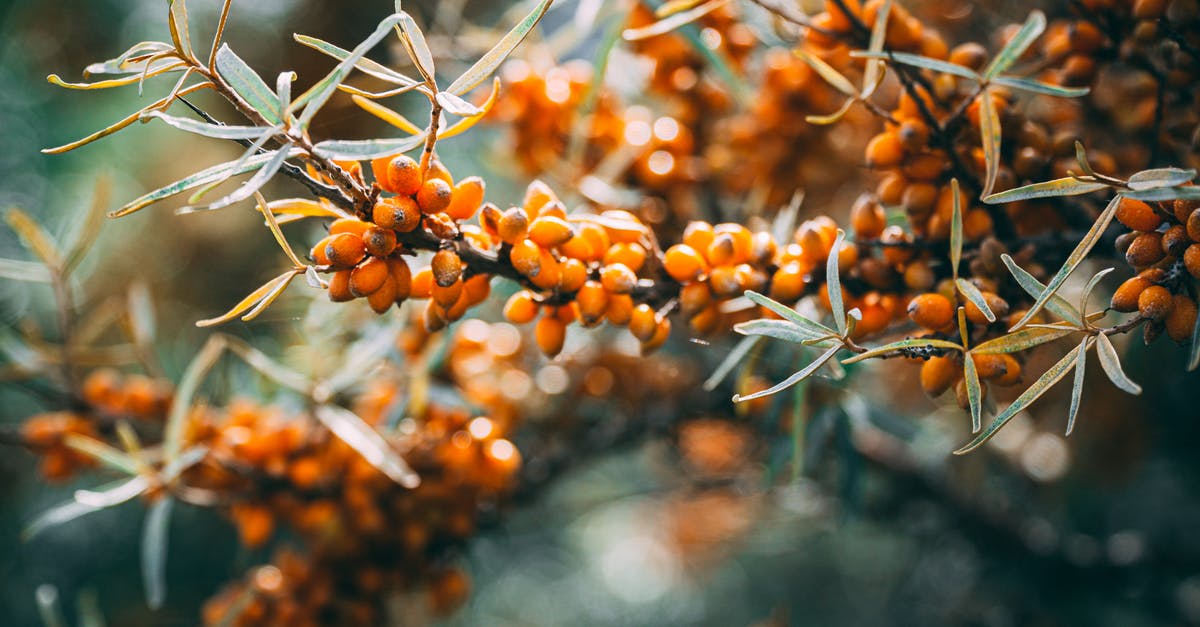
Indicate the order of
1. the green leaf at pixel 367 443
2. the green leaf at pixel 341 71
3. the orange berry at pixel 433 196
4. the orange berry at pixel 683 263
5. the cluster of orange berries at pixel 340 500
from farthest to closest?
the cluster of orange berries at pixel 340 500 → the green leaf at pixel 367 443 → the orange berry at pixel 683 263 → the orange berry at pixel 433 196 → the green leaf at pixel 341 71

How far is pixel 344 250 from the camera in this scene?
1.59 ft

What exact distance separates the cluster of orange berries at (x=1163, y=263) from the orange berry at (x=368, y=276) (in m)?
0.48

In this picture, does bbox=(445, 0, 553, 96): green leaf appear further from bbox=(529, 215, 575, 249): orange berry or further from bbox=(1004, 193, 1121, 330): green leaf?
bbox=(1004, 193, 1121, 330): green leaf

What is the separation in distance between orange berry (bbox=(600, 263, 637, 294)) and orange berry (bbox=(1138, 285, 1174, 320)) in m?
0.33

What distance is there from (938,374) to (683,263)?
208 mm

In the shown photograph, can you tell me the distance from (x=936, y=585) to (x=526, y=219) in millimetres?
1184

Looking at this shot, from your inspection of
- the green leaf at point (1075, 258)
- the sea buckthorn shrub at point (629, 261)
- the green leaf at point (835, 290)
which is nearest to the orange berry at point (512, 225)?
the sea buckthorn shrub at point (629, 261)

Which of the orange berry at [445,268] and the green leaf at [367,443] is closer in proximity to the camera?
the orange berry at [445,268]

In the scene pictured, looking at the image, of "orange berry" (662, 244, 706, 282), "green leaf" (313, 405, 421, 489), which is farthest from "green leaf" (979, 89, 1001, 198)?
"green leaf" (313, 405, 421, 489)

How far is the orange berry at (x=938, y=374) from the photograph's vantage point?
522 millimetres

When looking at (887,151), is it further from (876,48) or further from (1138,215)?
(1138,215)

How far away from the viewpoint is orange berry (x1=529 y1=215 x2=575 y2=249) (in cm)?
54

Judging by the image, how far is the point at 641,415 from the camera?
1084mm

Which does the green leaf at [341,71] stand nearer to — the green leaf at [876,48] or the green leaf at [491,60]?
the green leaf at [491,60]
